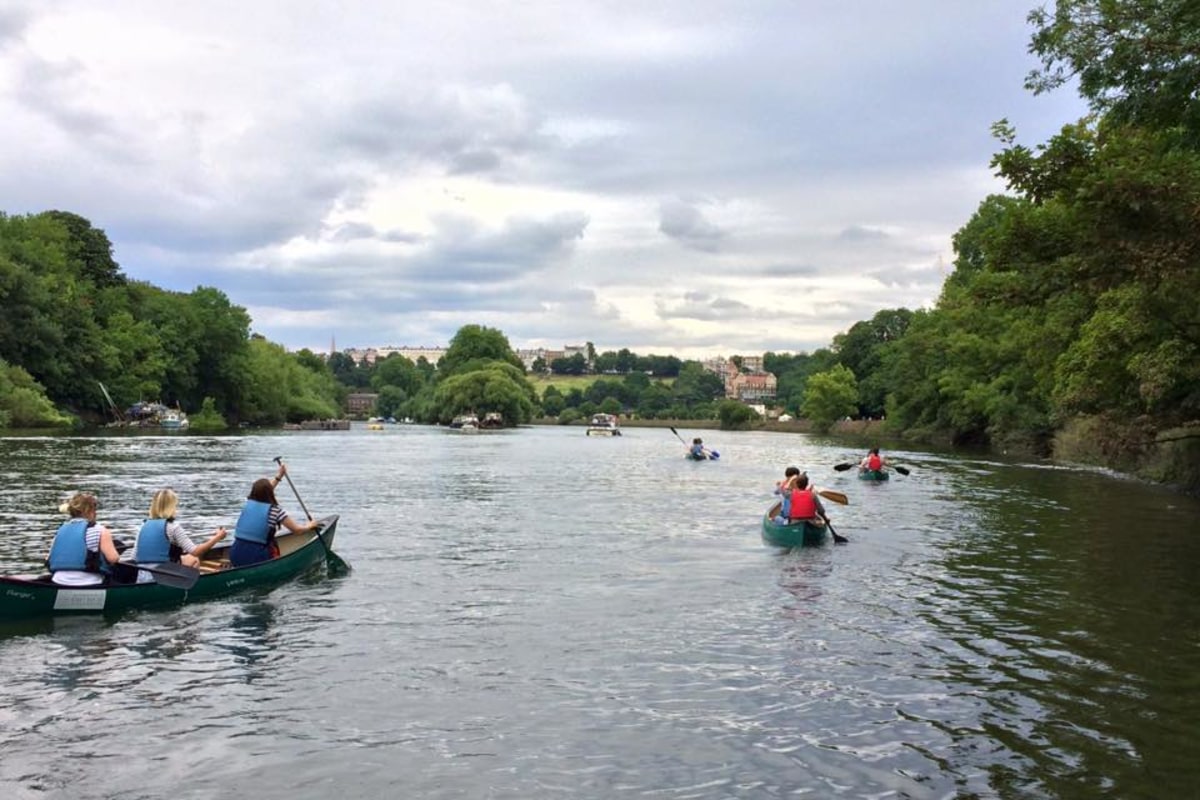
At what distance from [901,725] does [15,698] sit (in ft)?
29.3

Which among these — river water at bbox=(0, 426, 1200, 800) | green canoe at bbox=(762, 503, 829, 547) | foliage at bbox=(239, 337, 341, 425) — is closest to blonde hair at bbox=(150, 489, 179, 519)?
river water at bbox=(0, 426, 1200, 800)

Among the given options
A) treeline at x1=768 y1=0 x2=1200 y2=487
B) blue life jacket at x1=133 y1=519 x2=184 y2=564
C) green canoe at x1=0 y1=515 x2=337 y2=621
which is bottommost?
green canoe at x1=0 y1=515 x2=337 y2=621

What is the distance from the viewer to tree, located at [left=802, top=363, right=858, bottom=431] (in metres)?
118

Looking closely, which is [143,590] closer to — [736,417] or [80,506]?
[80,506]

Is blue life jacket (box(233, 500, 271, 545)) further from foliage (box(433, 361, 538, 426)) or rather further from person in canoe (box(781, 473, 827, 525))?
foliage (box(433, 361, 538, 426))

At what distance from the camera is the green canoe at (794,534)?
21156mm

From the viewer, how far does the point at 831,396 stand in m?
119

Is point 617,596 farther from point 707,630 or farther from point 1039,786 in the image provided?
point 1039,786

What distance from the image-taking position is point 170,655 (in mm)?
11766

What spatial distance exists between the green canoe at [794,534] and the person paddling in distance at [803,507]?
5.5 inches

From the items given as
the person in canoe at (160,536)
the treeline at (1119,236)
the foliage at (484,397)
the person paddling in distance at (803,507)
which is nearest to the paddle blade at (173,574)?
the person in canoe at (160,536)

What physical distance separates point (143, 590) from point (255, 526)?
2.48 metres

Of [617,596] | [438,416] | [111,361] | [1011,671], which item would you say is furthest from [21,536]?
[438,416]

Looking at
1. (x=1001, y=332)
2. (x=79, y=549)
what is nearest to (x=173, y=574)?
(x=79, y=549)
